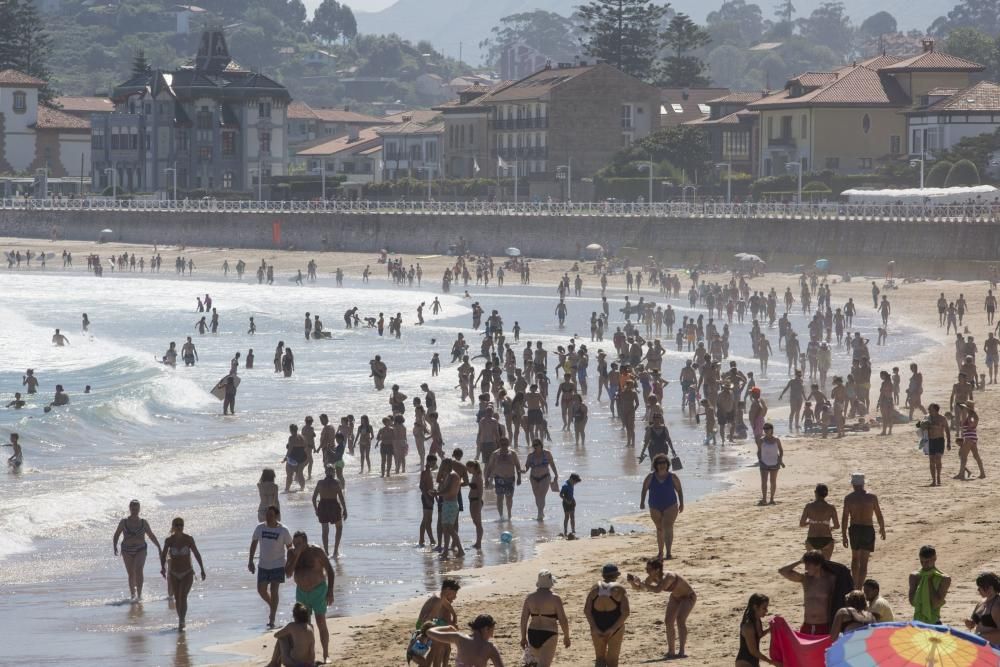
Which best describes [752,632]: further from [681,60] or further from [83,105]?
[83,105]

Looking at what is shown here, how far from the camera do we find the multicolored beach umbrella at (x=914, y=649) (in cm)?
713

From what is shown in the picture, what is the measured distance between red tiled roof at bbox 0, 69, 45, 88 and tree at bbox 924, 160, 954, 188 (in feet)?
199

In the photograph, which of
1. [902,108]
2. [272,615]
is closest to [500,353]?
[272,615]

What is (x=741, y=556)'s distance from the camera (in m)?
13.9

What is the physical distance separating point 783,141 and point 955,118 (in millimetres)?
9484

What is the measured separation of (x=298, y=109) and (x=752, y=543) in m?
112

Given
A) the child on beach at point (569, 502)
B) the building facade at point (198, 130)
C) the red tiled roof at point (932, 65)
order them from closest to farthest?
the child on beach at point (569, 502), the red tiled roof at point (932, 65), the building facade at point (198, 130)

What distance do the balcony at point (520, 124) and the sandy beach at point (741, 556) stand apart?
64.2 metres

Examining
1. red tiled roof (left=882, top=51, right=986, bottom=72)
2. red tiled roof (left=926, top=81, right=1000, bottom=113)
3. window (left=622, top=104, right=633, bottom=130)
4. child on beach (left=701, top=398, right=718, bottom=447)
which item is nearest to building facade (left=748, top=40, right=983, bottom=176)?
red tiled roof (left=882, top=51, right=986, bottom=72)

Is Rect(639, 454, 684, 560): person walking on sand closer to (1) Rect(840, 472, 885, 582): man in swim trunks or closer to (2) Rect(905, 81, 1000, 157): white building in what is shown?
(1) Rect(840, 472, 885, 582): man in swim trunks

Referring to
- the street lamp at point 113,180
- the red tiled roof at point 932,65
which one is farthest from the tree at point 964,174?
the street lamp at point 113,180

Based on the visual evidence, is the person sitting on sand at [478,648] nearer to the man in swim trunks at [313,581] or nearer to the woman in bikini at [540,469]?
the man in swim trunks at [313,581]

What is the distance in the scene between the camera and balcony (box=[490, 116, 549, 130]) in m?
85.6

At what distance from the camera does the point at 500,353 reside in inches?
1388
